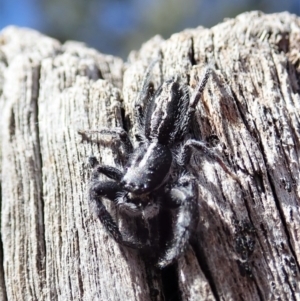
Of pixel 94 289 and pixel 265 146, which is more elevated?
pixel 265 146

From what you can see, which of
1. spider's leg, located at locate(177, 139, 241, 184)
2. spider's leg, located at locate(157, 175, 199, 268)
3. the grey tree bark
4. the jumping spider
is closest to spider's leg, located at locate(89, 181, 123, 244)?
the jumping spider

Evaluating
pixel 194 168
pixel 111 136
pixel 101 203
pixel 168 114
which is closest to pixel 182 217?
pixel 194 168

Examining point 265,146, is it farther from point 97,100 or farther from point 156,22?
point 156,22

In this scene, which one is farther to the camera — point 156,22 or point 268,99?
→ point 156,22

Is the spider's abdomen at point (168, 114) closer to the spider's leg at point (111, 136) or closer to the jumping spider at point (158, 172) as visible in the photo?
the jumping spider at point (158, 172)

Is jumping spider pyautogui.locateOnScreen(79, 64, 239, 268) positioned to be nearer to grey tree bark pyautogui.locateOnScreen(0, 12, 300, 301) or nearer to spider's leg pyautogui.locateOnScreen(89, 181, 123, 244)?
spider's leg pyautogui.locateOnScreen(89, 181, 123, 244)

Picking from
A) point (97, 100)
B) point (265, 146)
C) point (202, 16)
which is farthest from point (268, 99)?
point (202, 16)

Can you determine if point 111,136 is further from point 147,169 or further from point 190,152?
point 190,152
